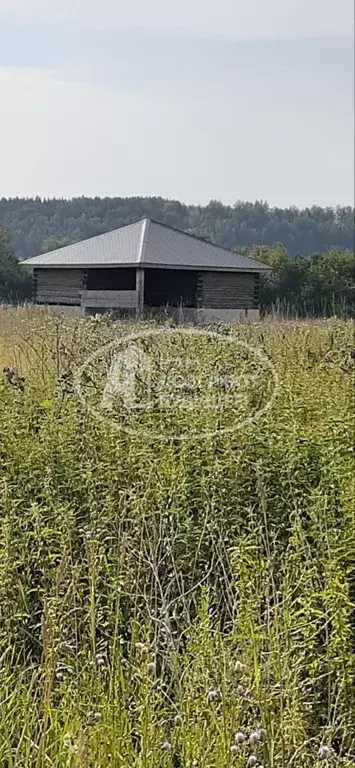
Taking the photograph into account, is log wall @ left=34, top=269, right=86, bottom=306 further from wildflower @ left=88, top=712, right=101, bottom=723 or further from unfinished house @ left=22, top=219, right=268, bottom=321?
wildflower @ left=88, top=712, right=101, bottom=723

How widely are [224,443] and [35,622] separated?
0.99 m

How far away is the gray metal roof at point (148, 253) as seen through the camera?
799cm

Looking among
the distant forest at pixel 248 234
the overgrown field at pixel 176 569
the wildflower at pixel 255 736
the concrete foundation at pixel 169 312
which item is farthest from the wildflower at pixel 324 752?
the concrete foundation at pixel 169 312

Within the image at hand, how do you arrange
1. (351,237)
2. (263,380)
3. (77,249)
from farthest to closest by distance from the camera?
(351,237)
(77,249)
(263,380)

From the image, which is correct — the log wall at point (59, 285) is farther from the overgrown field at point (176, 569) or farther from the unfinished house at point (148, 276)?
the overgrown field at point (176, 569)

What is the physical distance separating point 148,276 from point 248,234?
1.81 metres

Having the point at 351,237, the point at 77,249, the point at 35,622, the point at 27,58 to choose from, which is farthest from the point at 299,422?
the point at 351,237

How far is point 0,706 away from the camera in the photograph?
1.88m

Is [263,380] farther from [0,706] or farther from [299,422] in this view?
[0,706]

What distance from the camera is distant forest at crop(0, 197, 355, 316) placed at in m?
Answer: 6.37

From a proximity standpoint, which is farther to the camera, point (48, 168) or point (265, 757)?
point (48, 168)

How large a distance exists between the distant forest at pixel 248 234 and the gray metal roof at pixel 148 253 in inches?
6.9

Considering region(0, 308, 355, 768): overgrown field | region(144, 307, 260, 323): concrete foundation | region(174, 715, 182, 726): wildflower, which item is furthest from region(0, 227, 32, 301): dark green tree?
region(174, 715, 182, 726): wildflower

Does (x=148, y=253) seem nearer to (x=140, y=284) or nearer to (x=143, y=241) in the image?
(x=143, y=241)
